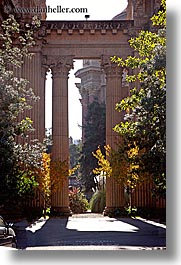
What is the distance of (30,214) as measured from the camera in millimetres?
9891

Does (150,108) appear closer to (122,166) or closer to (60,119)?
(122,166)

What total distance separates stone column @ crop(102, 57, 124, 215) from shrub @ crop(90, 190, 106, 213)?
703mm

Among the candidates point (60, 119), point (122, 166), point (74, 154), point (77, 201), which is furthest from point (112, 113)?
point (74, 154)

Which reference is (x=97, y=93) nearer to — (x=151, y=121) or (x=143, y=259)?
(x=151, y=121)

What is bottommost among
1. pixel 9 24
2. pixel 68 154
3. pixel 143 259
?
pixel 143 259

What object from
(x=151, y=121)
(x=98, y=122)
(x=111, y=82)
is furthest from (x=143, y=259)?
(x=98, y=122)

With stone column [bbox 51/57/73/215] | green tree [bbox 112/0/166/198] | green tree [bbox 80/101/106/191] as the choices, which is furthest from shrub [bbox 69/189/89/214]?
green tree [bbox 112/0/166/198]

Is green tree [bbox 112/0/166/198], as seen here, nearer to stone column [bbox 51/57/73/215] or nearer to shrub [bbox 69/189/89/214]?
stone column [bbox 51/57/73/215]

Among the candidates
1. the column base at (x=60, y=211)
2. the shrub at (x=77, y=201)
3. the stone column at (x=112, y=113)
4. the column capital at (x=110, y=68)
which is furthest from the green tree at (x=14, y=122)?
the shrub at (x=77, y=201)

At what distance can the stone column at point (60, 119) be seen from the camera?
46.0 feet

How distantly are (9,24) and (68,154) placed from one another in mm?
5926

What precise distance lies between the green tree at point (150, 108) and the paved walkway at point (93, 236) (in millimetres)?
636

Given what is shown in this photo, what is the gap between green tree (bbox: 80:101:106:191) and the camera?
1591 centimetres

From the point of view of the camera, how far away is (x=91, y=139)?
16.8 m
